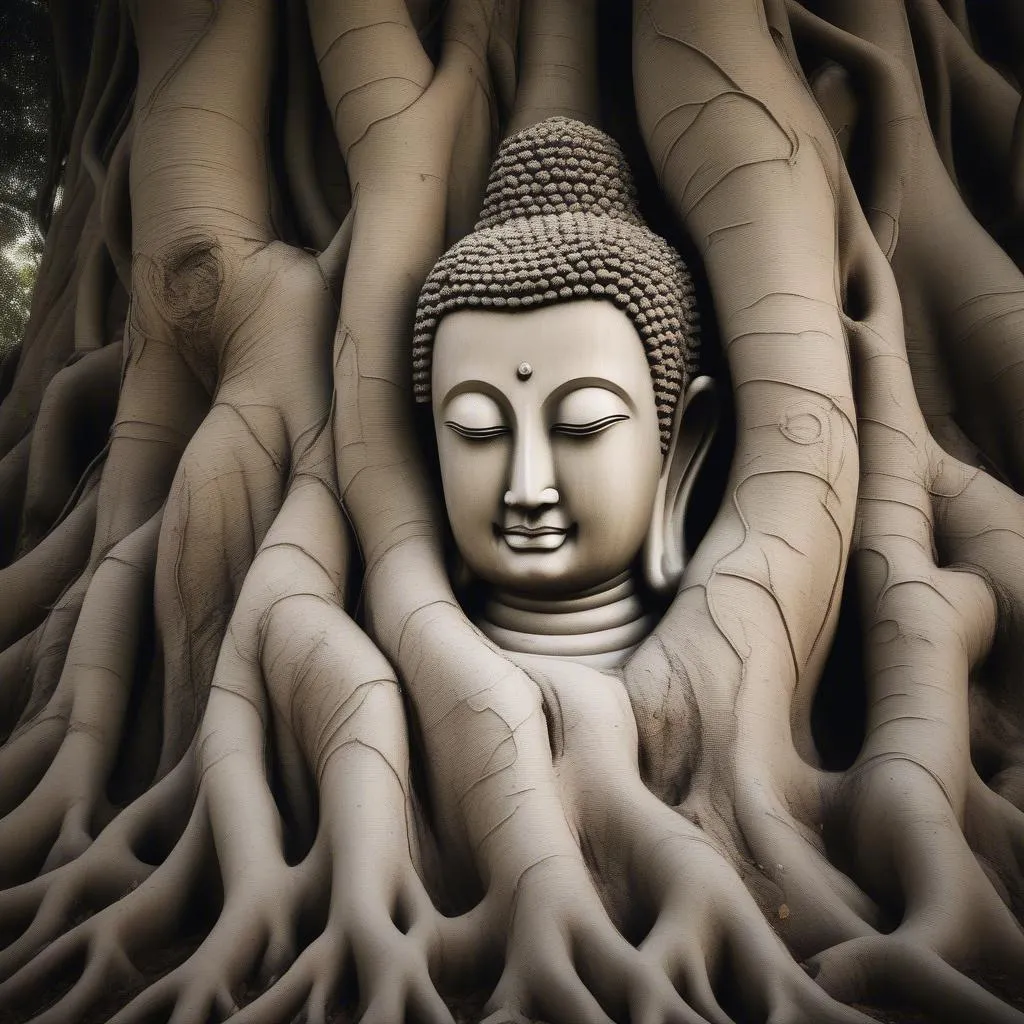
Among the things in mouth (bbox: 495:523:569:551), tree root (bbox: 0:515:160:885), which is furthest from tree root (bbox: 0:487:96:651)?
mouth (bbox: 495:523:569:551)

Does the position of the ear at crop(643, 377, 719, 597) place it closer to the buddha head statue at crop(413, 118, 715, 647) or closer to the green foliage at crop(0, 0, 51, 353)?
the buddha head statue at crop(413, 118, 715, 647)

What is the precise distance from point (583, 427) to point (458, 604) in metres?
0.46

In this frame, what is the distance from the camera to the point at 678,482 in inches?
110

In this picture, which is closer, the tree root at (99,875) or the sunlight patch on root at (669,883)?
the sunlight patch on root at (669,883)

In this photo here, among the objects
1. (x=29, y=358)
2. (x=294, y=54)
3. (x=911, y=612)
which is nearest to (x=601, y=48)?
(x=294, y=54)

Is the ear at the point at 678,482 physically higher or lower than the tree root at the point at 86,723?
higher

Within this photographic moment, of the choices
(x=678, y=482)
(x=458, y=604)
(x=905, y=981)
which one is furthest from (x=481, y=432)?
(x=905, y=981)

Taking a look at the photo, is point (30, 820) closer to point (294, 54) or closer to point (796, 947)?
point (796, 947)

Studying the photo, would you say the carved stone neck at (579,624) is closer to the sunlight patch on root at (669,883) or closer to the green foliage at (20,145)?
the sunlight patch on root at (669,883)

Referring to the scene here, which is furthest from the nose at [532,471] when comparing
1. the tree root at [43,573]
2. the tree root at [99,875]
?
the tree root at [43,573]

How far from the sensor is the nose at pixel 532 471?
2.49m

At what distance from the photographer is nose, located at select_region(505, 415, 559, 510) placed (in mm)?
2486

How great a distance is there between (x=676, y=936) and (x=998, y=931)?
22.0 inches

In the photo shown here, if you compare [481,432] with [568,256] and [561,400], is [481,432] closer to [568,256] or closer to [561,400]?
[561,400]
